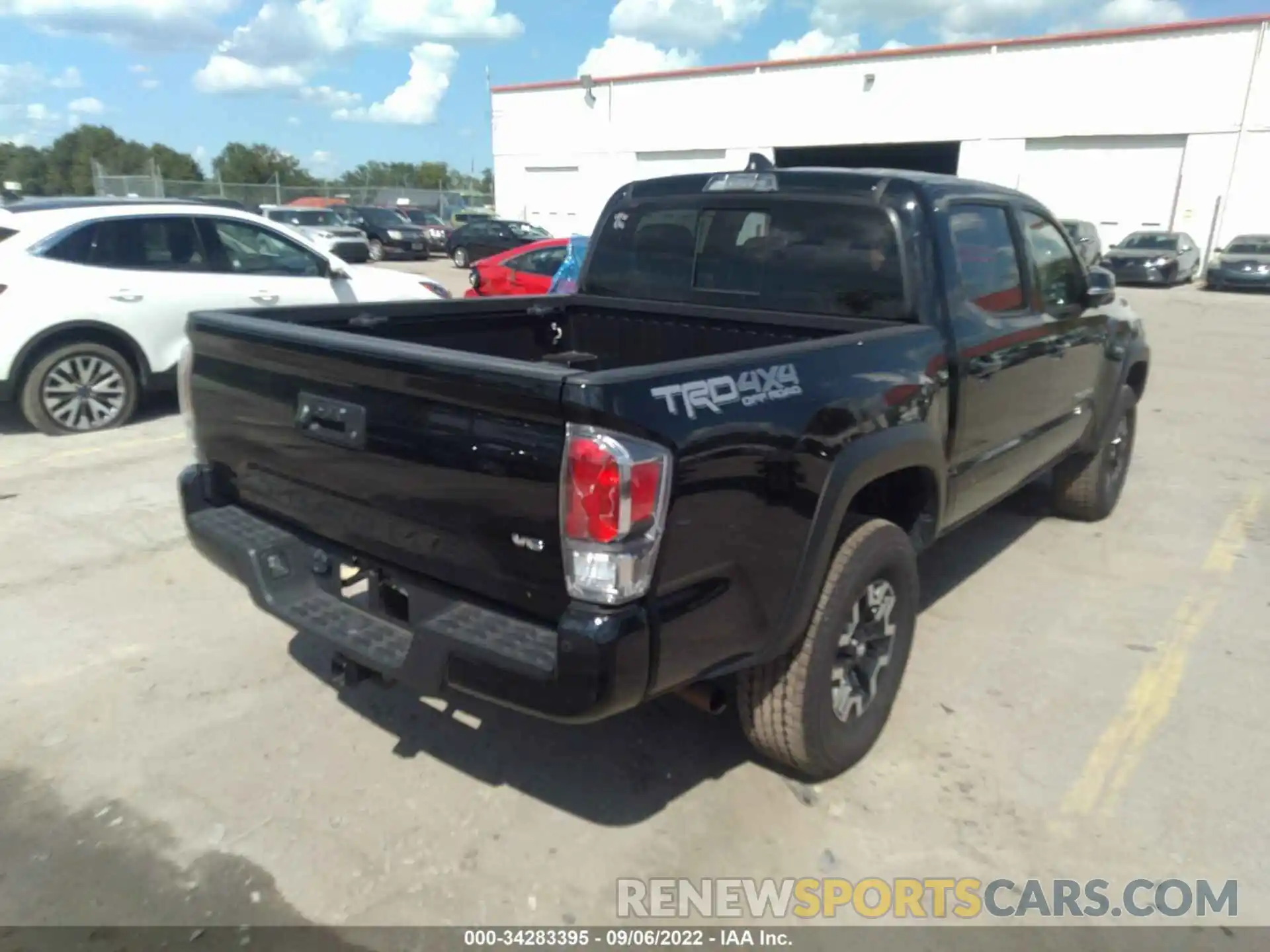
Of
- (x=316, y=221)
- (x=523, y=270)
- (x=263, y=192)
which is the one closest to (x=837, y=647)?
(x=523, y=270)

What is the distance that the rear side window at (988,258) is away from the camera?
12.3 ft

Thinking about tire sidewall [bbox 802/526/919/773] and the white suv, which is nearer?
tire sidewall [bbox 802/526/919/773]

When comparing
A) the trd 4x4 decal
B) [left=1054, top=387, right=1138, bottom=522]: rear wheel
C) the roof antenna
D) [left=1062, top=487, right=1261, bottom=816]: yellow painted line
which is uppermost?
the roof antenna

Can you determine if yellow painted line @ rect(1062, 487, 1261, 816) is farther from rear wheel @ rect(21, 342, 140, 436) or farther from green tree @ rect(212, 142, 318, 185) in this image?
green tree @ rect(212, 142, 318, 185)

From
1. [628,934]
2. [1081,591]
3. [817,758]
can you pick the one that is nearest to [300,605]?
[628,934]

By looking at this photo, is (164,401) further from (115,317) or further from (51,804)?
(51,804)

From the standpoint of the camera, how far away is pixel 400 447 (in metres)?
2.59

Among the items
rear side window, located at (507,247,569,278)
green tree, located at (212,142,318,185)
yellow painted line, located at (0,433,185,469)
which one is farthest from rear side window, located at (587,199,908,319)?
green tree, located at (212,142,318,185)

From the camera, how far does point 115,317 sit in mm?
7227

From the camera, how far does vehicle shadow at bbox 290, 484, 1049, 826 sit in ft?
10.2

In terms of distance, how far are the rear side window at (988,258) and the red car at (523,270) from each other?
35.4ft

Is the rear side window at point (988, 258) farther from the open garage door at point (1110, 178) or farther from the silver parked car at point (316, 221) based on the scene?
the open garage door at point (1110, 178)

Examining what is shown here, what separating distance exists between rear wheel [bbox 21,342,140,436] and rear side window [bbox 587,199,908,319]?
4.79m
